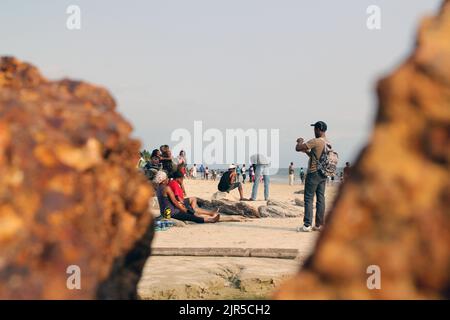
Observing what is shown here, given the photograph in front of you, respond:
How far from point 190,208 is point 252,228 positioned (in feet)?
4.86

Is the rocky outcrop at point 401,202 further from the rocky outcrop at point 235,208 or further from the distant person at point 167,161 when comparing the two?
the rocky outcrop at point 235,208

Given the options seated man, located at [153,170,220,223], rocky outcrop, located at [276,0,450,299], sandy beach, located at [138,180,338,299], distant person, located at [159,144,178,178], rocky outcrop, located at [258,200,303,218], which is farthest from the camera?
rocky outcrop, located at [258,200,303,218]

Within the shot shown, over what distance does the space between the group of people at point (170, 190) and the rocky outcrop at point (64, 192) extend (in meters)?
8.69

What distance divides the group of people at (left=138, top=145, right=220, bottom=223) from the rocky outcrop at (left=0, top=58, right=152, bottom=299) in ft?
28.5

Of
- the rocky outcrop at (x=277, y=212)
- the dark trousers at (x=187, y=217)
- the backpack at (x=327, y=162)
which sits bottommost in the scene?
the rocky outcrop at (x=277, y=212)

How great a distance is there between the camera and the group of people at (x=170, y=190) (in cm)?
1136

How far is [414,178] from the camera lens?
5.58 ft

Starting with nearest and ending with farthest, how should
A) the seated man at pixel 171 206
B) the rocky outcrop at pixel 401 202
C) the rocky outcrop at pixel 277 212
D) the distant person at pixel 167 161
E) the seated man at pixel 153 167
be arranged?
1. the rocky outcrop at pixel 401 202
2. the seated man at pixel 171 206
3. the distant person at pixel 167 161
4. the seated man at pixel 153 167
5. the rocky outcrop at pixel 277 212

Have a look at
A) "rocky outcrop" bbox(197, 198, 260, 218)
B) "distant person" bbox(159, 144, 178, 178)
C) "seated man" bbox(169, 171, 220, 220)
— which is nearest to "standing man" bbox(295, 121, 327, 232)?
"seated man" bbox(169, 171, 220, 220)

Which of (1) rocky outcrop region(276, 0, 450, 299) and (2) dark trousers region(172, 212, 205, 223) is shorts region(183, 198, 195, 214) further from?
(1) rocky outcrop region(276, 0, 450, 299)

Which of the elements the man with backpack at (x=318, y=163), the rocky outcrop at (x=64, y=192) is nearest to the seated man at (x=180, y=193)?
the man with backpack at (x=318, y=163)

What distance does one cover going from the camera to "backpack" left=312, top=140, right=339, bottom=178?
10039 millimetres
